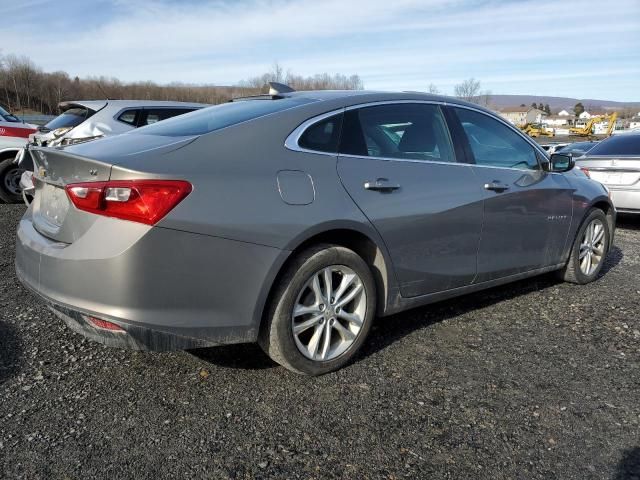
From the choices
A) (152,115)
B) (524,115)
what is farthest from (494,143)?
(524,115)


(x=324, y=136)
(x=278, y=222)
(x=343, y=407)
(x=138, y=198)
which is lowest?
(x=343, y=407)

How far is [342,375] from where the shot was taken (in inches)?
121

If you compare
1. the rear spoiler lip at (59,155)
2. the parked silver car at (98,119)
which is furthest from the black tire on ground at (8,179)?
the rear spoiler lip at (59,155)

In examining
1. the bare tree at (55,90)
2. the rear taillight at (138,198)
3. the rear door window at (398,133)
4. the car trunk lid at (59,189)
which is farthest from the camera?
the bare tree at (55,90)

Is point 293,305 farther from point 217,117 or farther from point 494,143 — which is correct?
point 494,143

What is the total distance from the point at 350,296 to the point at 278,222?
0.69 metres

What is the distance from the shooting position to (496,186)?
381 cm

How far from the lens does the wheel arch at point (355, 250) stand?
109 inches

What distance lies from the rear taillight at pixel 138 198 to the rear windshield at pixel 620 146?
23.3 ft

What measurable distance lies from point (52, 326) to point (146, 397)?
4.11 feet

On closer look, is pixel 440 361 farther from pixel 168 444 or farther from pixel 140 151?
pixel 140 151

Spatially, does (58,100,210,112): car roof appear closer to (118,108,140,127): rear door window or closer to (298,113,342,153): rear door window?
(118,108,140,127): rear door window

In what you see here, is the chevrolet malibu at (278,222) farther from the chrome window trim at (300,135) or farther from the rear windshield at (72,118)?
the rear windshield at (72,118)

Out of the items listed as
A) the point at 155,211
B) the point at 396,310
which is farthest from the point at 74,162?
the point at 396,310
